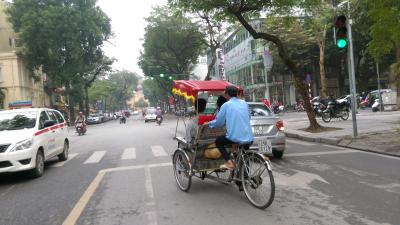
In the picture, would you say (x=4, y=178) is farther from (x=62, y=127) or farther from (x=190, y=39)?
(x=190, y=39)

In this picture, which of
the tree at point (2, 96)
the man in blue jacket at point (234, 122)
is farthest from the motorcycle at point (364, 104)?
the tree at point (2, 96)

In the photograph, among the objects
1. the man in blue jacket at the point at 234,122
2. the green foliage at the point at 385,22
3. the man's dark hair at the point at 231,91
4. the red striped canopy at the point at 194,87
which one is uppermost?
the green foliage at the point at 385,22

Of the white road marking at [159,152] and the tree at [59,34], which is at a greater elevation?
the tree at [59,34]

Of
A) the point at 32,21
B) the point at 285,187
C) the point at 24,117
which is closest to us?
the point at 285,187

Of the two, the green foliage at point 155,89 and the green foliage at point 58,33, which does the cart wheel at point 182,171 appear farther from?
the green foliage at point 155,89

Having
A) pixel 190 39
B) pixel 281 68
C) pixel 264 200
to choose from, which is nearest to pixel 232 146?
pixel 264 200

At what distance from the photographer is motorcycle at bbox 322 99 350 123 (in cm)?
2295

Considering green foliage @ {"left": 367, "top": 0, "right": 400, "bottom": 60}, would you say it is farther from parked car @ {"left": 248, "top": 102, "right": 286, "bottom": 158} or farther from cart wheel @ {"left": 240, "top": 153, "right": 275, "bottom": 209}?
cart wheel @ {"left": 240, "top": 153, "right": 275, "bottom": 209}

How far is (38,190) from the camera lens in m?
8.80

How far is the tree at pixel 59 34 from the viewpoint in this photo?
5112cm

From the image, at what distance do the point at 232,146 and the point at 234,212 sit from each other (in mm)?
1209

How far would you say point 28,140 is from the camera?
10.0 metres

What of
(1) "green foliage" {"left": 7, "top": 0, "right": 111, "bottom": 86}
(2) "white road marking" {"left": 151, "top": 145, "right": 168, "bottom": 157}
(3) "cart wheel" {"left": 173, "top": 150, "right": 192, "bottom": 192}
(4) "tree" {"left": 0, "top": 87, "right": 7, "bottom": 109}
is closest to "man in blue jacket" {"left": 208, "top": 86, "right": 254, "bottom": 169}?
(3) "cart wheel" {"left": 173, "top": 150, "right": 192, "bottom": 192}

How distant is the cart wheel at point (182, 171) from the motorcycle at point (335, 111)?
625 inches
